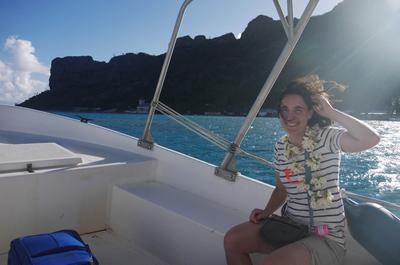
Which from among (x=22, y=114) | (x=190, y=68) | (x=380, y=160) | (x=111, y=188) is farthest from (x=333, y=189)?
(x=190, y=68)

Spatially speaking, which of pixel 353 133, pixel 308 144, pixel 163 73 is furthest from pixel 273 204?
pixel 163 73

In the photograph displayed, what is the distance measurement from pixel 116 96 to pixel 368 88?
121 ft

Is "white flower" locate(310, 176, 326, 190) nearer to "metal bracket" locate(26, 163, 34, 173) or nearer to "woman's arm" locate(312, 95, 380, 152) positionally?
"woman's arm" locate(312, 95, 380, 152)

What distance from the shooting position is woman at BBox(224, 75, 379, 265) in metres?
1.20

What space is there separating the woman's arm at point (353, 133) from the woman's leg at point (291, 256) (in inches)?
15.6

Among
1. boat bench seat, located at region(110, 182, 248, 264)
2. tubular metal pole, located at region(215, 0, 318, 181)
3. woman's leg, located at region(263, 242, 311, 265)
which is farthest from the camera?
boat bench seat, located at region(110, 182, 248, 264)

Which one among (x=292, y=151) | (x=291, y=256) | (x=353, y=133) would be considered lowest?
(x=291, y=256)

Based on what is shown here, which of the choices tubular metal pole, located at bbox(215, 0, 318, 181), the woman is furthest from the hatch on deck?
the woman

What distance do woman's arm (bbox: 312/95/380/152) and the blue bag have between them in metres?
1.10

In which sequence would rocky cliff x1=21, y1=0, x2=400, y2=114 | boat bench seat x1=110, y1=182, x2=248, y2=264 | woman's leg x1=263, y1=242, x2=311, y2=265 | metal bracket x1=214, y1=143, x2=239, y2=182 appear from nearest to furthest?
woman's leg x1=263, y1=242, x2=311, y2=265, boat bench seat x1=110, y1=182, x2=248, y2=264, metal bracket x1=214, y1=143, x2=239, y2=182, rocky cliff x1=21, y1=0, x2=400, y2=114

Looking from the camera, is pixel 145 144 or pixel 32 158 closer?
pixel 32 158

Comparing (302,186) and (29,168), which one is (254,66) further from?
(302,186)

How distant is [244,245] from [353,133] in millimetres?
630

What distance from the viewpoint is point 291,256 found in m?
1.17
